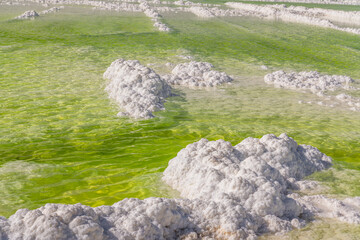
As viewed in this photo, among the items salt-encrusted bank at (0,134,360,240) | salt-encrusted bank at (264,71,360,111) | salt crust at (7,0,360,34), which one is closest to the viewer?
salt-encrusted bank at (0,134,360,240)

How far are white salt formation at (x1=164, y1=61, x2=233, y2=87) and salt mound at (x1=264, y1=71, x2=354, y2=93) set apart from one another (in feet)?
3.72

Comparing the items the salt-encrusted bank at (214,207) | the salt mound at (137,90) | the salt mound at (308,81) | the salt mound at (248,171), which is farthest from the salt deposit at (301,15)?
the salt-encrusted bank at (214,207)

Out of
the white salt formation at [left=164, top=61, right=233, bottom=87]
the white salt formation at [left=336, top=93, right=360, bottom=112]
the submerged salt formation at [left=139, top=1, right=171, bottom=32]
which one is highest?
the submerged salt formation at [left=139, top=1, right=171, bottom=32]

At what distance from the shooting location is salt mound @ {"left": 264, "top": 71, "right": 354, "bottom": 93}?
9180 mm

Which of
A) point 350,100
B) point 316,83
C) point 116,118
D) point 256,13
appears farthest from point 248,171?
point 256,13

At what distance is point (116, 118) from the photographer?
634 cm

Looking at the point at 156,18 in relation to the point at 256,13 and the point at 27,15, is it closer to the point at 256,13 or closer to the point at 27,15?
the point at 27,15

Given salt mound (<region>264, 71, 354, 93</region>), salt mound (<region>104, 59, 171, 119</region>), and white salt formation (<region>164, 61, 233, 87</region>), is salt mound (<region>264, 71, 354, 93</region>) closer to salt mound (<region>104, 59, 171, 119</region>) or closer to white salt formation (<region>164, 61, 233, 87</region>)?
white salt formation (<region>164, 61, 233, 87</region>)

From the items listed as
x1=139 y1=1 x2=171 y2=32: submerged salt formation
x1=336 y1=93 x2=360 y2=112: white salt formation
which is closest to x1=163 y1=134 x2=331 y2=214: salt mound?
x1=336 y1=93 x2=360 y2=112: white salt formation

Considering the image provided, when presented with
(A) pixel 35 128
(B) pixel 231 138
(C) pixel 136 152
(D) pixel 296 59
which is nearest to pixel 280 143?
(B) pixel 231 138

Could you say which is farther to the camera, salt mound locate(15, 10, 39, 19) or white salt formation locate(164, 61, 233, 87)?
salt mound locate(15, 10, 39, 19)

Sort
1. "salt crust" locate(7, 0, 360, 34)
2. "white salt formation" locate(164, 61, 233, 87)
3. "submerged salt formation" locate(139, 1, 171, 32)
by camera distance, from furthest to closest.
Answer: "salt crust" locate(7, 0, 360, 34) < "submerged salt formation" locate(139, 1, 171, 32) < "white salt formation" locate(164, 61, 233, 87)

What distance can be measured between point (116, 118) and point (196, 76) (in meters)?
3.45

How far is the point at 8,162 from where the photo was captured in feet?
15.5
